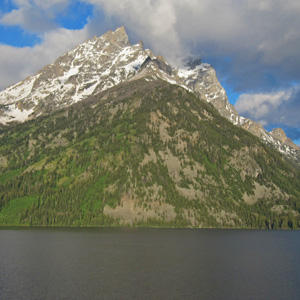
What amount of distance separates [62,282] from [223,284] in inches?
1303

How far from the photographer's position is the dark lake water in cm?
6128

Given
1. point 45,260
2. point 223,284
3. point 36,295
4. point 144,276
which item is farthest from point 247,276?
point 45,260

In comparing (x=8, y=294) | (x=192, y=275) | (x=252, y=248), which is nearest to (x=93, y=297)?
(x=8, y=294)

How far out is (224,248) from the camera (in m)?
124

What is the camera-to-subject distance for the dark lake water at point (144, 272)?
6128 centimetres

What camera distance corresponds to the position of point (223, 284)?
68938mm

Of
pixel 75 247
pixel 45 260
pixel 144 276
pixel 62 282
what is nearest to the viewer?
pixel 62 282

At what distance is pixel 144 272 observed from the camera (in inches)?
3061

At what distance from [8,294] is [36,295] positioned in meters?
4.83

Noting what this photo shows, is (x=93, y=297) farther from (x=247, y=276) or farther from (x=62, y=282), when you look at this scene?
(x=247, y=276)

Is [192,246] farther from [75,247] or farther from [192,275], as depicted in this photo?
[192,275]

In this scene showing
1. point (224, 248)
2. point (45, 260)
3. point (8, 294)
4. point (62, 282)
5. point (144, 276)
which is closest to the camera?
point (8, 294)

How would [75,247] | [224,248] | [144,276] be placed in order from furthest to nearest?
[224,248] < [75,247] < [144,276]

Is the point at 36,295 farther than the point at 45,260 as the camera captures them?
No
